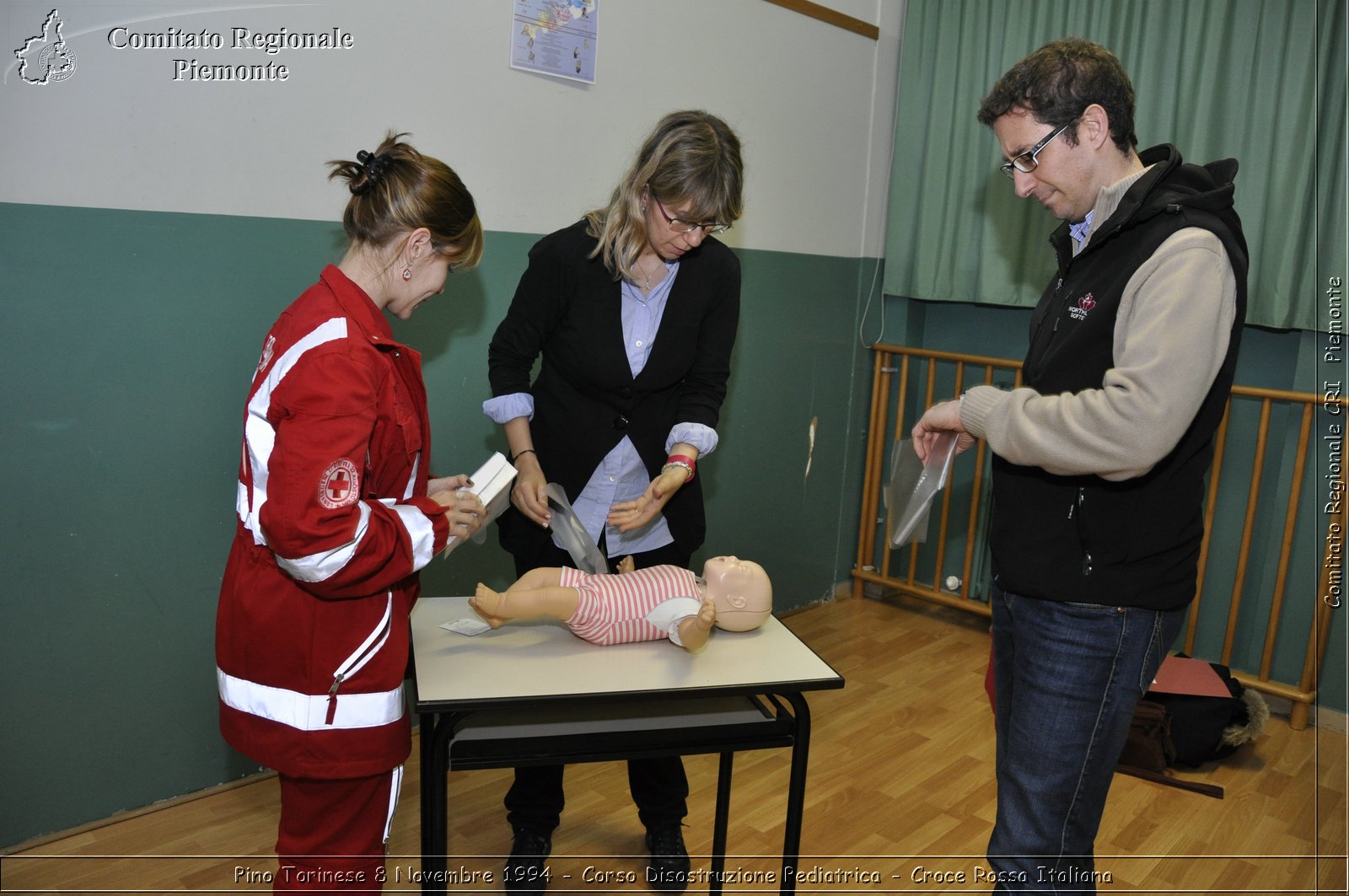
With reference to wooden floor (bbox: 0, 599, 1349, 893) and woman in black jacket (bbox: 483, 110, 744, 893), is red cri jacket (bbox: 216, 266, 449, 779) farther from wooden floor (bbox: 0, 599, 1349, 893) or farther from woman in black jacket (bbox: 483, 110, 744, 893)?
wooden floor (bbox: 0, 599, 1349, 893)

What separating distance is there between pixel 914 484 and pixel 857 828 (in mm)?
1018

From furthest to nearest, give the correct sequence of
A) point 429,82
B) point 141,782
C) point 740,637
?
1. point 429,82
2. point 141,782
3. point 740,637

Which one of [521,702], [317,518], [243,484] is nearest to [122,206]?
[243,484]

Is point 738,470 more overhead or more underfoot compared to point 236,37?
more underfoot

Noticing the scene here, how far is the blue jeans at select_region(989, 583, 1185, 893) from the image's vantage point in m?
1.47

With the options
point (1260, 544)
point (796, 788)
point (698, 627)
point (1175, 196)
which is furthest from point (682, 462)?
point (1260, 544)

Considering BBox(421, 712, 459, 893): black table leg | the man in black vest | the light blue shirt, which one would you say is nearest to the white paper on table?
the man in black vest

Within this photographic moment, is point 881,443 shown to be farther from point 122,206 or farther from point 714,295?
point 122,206

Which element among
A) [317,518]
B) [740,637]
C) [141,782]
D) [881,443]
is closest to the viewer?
[317,518]

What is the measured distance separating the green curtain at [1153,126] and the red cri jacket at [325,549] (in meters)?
2.53

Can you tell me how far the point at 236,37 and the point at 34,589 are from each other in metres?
1.25

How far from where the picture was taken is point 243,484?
1390 millimetres

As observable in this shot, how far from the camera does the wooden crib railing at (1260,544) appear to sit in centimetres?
306

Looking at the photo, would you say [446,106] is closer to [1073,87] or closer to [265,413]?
[265,413]
